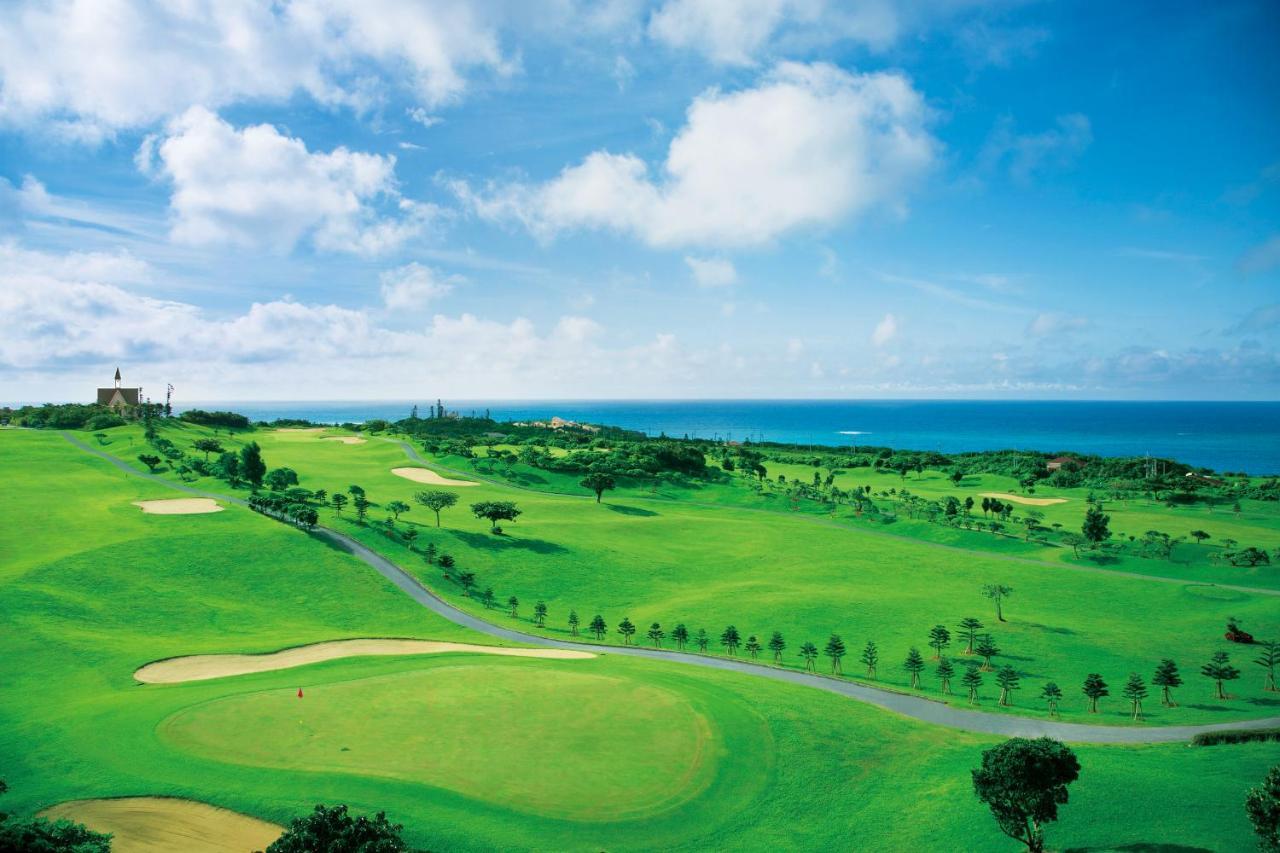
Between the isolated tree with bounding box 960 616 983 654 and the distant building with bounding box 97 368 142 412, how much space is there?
693 feet

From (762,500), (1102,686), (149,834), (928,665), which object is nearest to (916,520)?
(762,500)

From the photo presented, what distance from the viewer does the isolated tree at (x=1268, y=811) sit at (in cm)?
2580

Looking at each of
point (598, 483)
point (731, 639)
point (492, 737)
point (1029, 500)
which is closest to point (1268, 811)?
point (492, 737)

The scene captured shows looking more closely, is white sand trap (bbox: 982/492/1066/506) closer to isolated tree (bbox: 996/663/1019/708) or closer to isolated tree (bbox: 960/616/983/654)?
isolated tree (bbox: 960/616/983/654)

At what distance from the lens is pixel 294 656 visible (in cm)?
5388

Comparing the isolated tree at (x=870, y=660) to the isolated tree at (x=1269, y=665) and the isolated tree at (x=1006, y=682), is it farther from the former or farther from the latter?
the isolated tree at (x=1269, y=665)

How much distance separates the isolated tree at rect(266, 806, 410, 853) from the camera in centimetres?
2189

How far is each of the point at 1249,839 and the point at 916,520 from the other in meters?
86.1

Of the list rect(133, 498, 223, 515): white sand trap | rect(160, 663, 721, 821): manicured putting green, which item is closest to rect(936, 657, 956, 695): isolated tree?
rect(160, 663, 721, 821): manicured putting green

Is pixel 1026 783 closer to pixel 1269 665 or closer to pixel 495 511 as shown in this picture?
pixel 1269 665

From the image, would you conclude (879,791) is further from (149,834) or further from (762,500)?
(762,500)

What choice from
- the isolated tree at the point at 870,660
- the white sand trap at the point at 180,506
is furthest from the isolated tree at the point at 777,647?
the white sand trap at the point at 180,506

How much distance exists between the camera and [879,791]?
115 ft

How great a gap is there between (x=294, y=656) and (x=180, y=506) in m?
56.2
